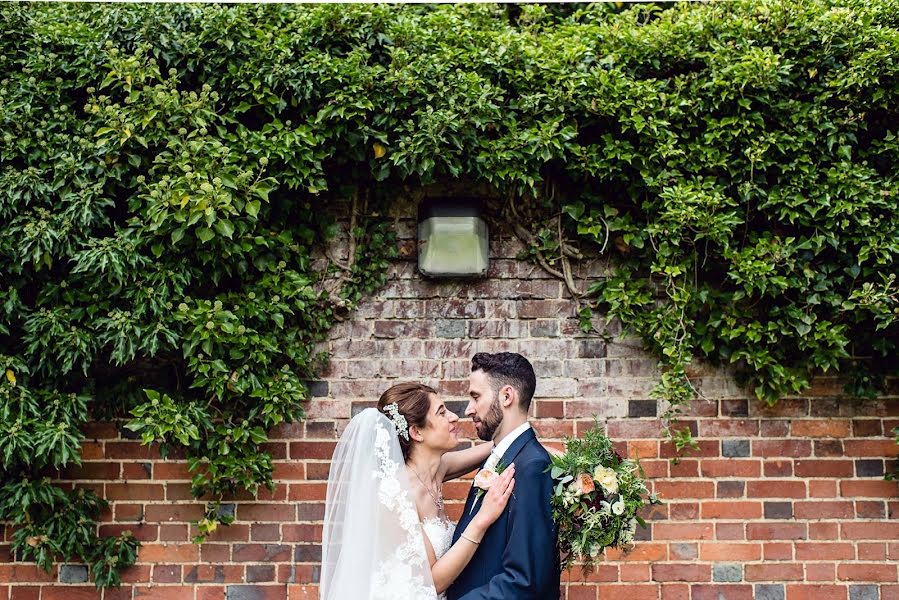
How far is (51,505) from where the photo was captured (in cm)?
385

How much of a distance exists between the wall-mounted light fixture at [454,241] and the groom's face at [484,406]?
0.65 m

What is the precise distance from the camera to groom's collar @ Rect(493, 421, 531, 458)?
3.44m

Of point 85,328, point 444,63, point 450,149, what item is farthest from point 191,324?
point 444,63

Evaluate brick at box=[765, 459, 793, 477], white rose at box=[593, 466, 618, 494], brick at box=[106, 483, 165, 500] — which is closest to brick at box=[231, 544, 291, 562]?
brick at box=[106, 483, 165, 500]

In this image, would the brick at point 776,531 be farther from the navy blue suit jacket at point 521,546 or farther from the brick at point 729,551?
the navy blue suit jacket at point 521,546

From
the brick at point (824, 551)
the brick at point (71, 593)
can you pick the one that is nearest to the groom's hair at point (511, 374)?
the brick at point (824, 551)

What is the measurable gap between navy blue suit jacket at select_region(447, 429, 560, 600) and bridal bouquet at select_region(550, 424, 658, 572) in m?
0.06

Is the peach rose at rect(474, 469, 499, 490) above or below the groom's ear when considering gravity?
below

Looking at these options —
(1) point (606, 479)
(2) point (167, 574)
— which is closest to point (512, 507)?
(1) point (606, 479)

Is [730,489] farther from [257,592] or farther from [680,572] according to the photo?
[257,592]

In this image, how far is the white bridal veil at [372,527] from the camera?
3.29 metres

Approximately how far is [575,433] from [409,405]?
0.90m

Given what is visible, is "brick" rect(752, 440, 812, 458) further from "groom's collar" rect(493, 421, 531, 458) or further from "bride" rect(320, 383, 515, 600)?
"bride" rect(320, 383, 515, 600)

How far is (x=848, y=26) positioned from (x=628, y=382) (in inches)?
74.5
